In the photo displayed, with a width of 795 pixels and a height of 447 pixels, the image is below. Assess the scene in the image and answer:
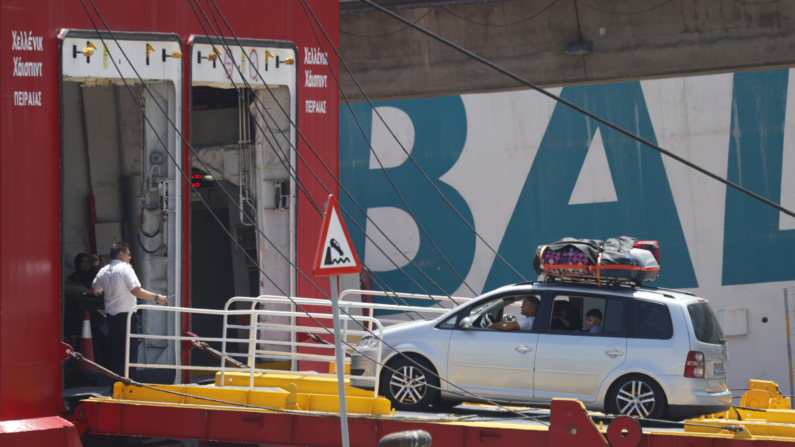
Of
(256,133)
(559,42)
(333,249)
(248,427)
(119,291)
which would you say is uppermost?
(559,42)

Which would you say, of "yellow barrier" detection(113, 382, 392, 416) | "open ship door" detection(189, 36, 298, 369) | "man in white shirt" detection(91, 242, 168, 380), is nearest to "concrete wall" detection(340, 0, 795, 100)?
"open ship door" detection(189, 36, 298, 369)

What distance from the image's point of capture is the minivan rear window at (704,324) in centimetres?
754

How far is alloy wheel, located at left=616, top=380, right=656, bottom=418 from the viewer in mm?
7500

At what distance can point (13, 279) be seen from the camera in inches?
345

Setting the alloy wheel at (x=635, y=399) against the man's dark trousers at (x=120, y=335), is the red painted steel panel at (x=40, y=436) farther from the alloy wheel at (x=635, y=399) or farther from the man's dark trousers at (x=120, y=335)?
the alloy wheel at (x=635, y=399)

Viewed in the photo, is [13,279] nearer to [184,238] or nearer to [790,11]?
[184,238]

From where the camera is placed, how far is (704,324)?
25.1ft

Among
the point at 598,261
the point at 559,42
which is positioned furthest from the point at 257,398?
the point at 559,42

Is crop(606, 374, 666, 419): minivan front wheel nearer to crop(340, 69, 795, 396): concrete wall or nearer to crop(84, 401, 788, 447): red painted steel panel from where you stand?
crop(84, 401, 788, 447): red painted steel panel

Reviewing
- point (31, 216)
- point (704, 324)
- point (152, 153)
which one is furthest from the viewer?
point (152, 153)

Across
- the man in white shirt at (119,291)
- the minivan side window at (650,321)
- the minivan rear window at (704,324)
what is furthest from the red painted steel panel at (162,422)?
the minivan rear window at (704,324)

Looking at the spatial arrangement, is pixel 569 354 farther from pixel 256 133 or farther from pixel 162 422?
pixel 256 133

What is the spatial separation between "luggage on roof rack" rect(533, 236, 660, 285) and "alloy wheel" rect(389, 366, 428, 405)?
177 cm

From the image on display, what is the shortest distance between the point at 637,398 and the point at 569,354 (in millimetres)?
764
